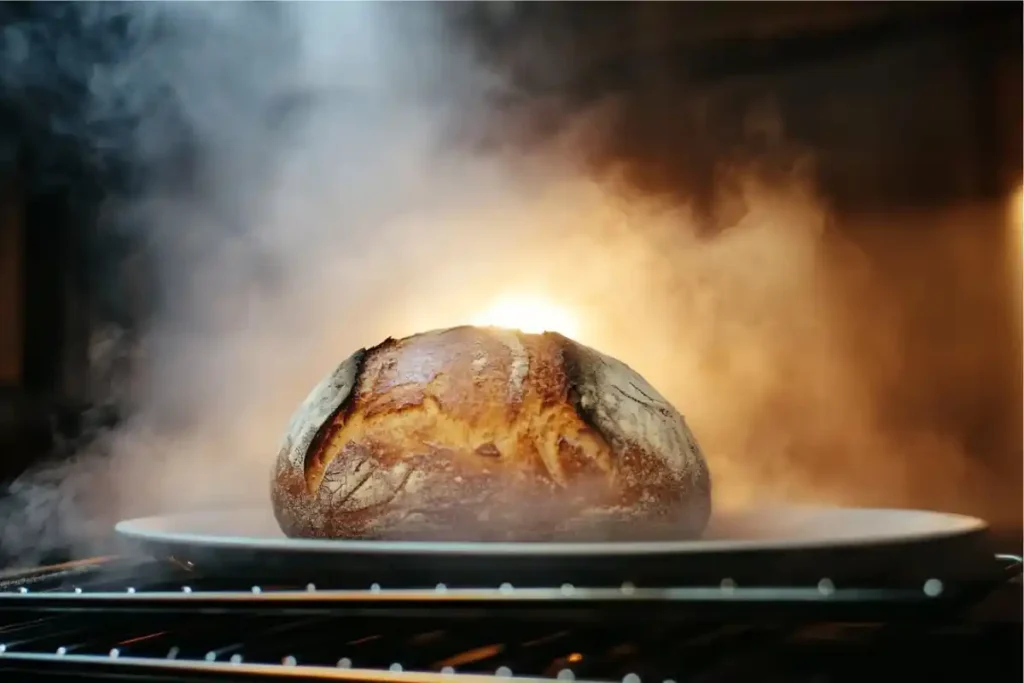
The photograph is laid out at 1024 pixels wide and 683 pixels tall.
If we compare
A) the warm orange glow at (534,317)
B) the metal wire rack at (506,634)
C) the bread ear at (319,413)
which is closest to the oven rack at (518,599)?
the metal wire rack at (506,634)

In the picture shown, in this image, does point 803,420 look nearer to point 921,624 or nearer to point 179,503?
point 921,624

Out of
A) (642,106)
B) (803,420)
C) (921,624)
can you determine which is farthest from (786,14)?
(921,624)

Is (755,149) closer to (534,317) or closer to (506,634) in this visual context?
(534,317)

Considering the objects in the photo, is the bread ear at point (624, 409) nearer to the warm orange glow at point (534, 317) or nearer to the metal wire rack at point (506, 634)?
the warm orange glow at point (534, 317)

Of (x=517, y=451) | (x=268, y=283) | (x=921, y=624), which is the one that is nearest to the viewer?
(x=921, y=624)

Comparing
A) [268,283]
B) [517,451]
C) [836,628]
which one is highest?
[268,283]

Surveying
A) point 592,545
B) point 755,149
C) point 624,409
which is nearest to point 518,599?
point 592,545
